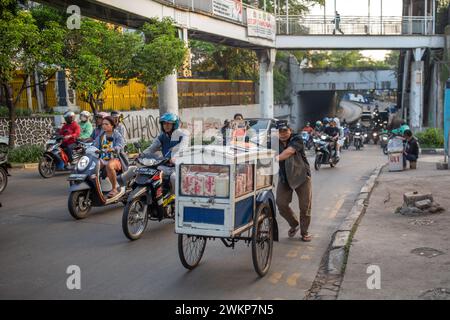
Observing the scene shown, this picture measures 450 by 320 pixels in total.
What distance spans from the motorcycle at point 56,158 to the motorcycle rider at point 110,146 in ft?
14.8

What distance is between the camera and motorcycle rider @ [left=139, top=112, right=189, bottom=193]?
8328mm

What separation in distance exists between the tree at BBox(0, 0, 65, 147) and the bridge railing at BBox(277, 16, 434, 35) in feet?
63.6

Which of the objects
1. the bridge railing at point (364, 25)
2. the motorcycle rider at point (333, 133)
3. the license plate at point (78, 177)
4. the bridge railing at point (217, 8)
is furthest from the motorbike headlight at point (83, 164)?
the bridge railing at point (364, 25)

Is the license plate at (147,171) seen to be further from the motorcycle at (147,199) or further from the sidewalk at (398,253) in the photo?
the sidewalk at (398,253)

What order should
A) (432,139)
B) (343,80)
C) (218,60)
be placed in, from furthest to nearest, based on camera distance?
(343,80) → (218,60) → (432,139)

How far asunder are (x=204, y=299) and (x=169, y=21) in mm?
15536

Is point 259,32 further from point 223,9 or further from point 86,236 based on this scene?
point 86,236

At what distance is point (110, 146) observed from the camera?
9.50 metres

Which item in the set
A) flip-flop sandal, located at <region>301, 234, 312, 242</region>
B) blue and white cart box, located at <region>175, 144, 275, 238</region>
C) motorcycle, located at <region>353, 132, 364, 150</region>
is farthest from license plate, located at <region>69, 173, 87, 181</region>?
motorcycle, located at <region>353, 132, 364, 150</region>

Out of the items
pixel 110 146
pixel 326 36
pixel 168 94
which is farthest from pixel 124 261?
pixel 326 36

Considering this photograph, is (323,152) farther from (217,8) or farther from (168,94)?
(217,8)

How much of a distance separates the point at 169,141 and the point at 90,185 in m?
1.63
